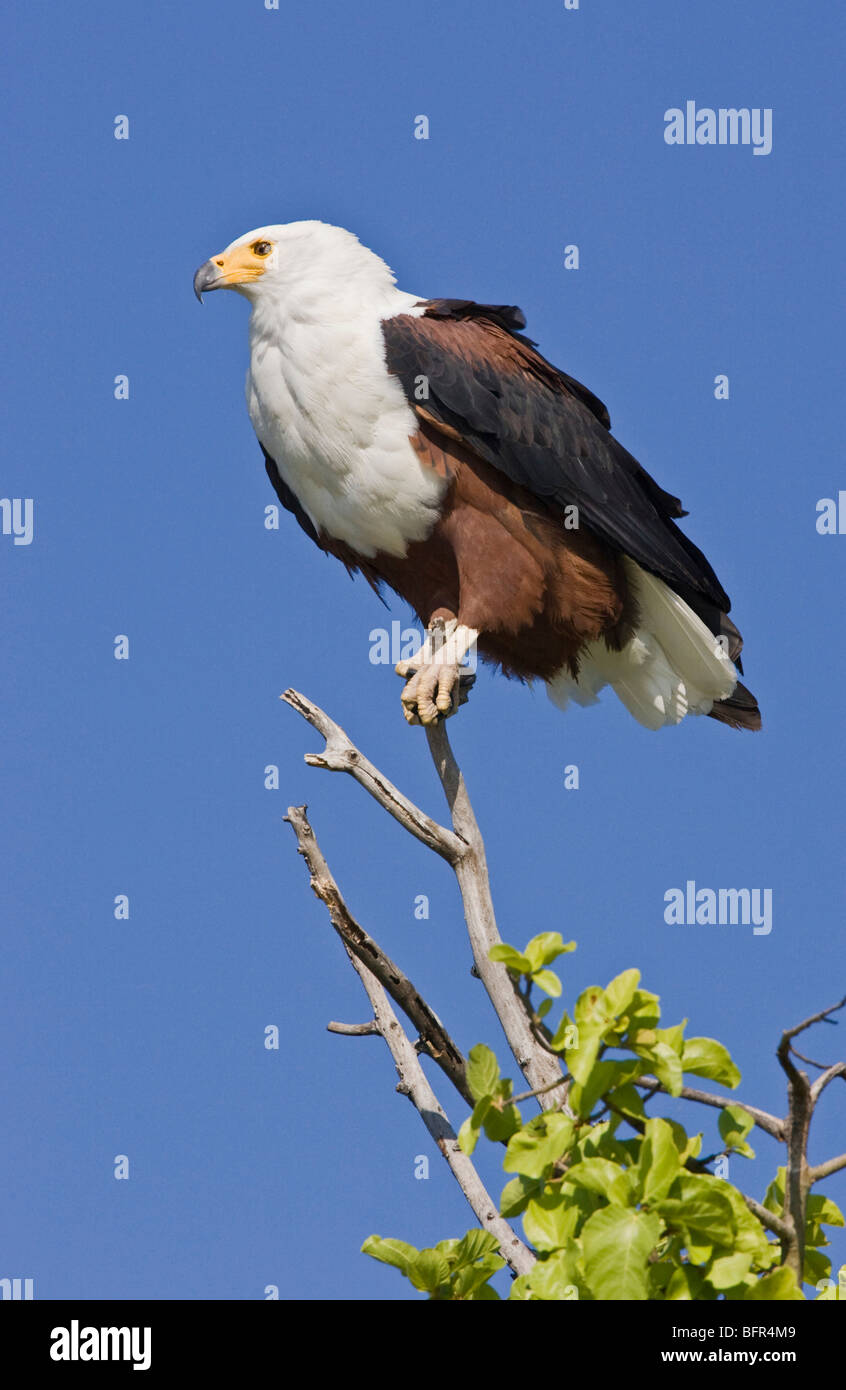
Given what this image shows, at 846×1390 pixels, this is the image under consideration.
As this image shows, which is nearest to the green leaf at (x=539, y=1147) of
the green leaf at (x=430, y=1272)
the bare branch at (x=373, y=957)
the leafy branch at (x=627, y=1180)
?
the leafy branch at (x=627, y=1180)

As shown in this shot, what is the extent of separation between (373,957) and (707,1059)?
5.43 ft

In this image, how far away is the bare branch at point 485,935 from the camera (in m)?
4.57

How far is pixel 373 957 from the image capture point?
4754 mm

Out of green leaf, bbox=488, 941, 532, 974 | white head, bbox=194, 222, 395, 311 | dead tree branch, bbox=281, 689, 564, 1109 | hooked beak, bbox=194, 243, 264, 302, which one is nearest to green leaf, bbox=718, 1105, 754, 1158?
green leaf, bbox=488, 941, 532, 974

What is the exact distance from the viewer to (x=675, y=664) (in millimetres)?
6922

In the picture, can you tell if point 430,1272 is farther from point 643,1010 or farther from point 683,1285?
point 643,1010

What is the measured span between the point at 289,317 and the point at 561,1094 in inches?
136

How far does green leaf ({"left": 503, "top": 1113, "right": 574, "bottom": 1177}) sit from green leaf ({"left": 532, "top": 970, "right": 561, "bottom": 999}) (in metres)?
0.28

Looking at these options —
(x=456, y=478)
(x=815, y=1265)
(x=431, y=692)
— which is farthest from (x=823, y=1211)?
(x=456, y=478)

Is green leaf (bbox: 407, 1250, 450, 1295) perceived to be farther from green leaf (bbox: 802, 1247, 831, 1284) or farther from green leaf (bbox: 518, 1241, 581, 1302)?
green leaf (bbox: 802, 1247, 831, 1284)

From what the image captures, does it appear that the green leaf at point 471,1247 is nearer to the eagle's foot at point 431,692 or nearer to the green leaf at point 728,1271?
the green leaf at point 728,1271
